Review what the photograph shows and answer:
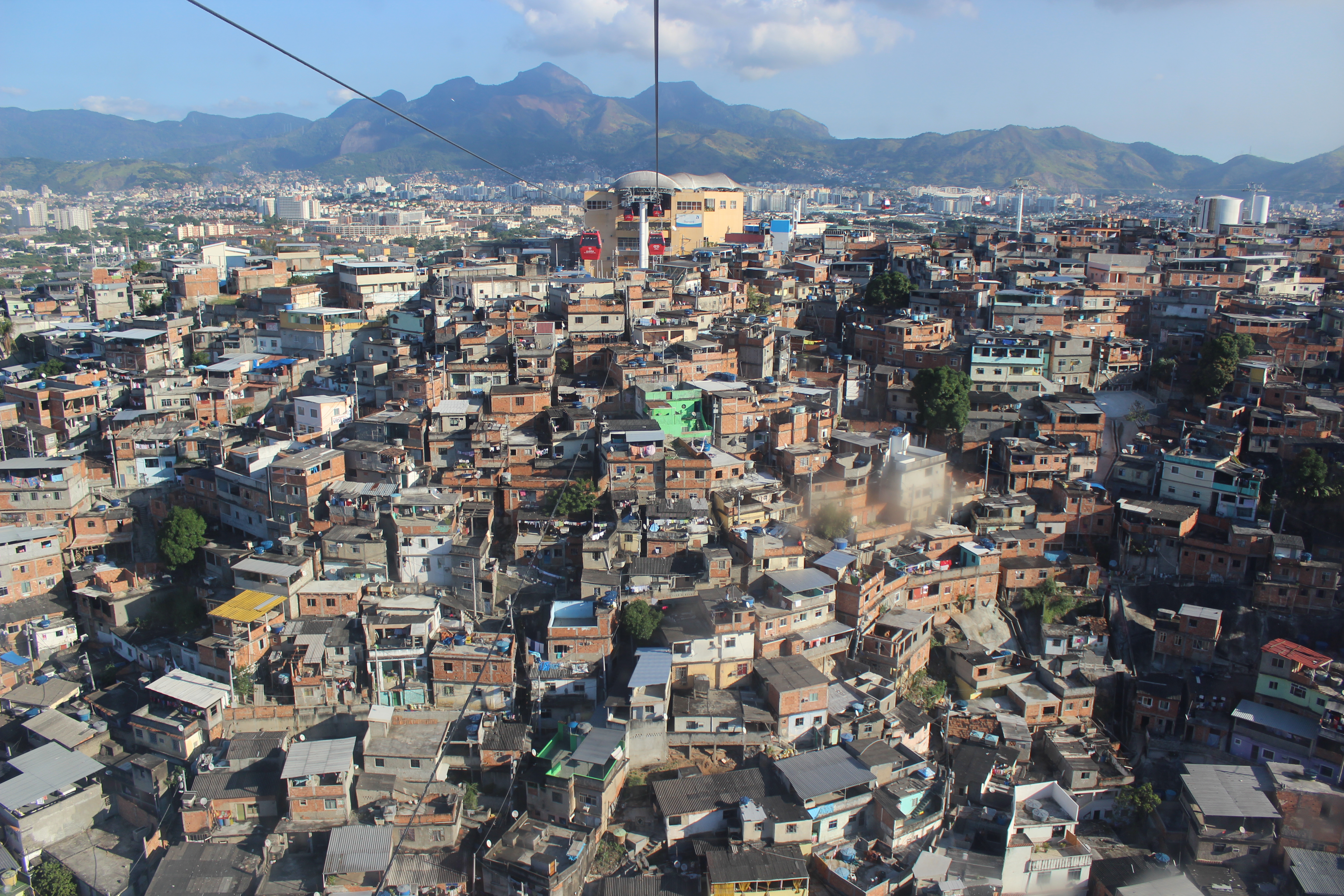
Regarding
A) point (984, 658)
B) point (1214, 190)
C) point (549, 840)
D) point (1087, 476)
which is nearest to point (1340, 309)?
point (1087, 476)

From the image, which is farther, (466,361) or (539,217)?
(539,217)

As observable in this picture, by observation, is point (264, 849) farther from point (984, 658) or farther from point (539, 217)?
point (539, 217)

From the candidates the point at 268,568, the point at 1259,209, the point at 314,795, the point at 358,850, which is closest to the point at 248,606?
the point at 268,568

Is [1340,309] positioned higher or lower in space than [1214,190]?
lower

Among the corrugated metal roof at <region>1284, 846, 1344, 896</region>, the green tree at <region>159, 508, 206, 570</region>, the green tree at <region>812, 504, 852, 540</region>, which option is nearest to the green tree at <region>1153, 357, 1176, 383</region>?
the green tree at <region>812, 504, 852, 540</region>

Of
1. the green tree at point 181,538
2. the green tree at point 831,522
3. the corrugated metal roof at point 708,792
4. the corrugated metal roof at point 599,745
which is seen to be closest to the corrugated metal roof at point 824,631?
the green tree at point 831,522

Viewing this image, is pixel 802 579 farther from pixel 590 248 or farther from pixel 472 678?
pixel 590 248

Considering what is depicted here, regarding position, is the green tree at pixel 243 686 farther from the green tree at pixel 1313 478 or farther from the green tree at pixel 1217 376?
Result: the green tree at pixel 1217 376
